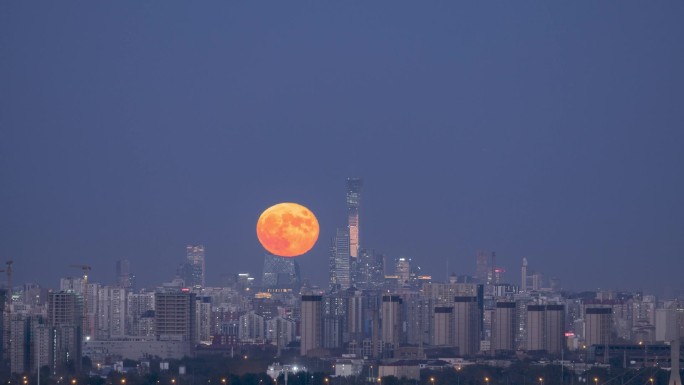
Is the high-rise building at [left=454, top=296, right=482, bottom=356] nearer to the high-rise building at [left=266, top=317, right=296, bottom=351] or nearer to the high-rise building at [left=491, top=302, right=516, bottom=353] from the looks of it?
the high-rise building at [left=491, top=302, right=516, bottom=353]

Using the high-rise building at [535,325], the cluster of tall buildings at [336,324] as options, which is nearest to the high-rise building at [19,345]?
the cluster of tall buildings at [336,324]

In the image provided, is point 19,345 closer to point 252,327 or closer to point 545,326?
point 545,326

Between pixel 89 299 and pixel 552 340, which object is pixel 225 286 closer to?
pixel 89 299

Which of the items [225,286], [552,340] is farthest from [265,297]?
[552,340]

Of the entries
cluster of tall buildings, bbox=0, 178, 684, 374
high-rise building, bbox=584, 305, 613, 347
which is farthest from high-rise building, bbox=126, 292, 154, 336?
high-rise building, bbox=584, 305, 613, 347

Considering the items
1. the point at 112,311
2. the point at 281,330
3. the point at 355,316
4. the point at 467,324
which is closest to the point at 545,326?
the point at 467,324
